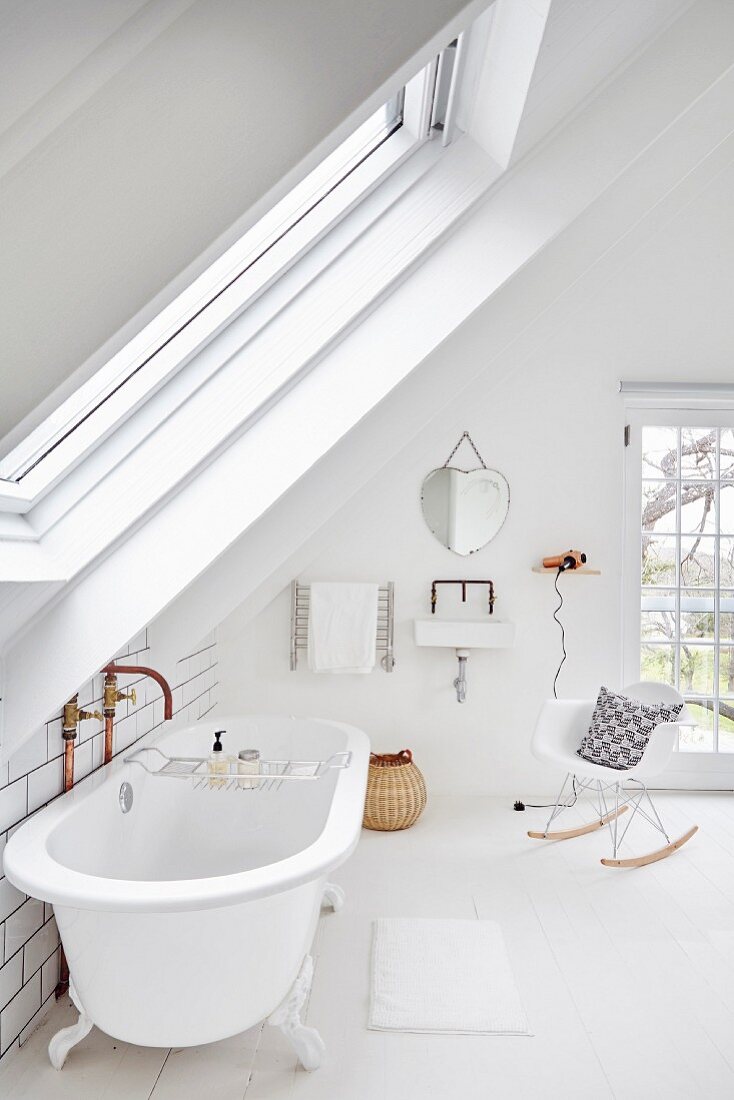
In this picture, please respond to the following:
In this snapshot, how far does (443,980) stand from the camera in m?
2.58

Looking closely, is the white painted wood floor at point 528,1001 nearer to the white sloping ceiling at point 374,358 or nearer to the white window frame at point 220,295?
the white sloping ceiling at point 374,358

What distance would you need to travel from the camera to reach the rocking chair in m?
3.66

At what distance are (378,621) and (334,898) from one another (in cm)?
188

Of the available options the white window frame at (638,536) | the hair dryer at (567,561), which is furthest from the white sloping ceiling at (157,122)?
the white window frame at (638,536)

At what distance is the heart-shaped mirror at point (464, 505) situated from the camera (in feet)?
15.5

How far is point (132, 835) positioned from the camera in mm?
2656

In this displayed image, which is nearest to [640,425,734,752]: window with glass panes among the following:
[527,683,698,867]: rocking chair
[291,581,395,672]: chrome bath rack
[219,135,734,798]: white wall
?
[219,135,734,798]: white wall

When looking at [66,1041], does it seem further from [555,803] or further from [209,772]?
[555,803]

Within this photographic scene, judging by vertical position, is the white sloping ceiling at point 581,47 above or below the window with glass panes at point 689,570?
above

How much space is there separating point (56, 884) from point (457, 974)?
57.5 inches

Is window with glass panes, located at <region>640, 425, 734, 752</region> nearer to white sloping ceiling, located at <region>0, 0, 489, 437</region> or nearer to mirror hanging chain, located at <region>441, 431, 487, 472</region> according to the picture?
mirror hanging chain, located at <region>441, 431, 487, 472</region>

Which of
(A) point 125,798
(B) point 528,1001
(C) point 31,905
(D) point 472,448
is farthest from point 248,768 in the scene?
(D) point 472,448

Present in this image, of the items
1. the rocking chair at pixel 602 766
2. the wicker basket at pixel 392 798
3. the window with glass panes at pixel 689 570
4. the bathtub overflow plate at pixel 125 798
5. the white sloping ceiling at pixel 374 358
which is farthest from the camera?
the window with glass panes at pixel 689 570

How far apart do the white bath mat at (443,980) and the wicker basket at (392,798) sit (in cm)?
100
